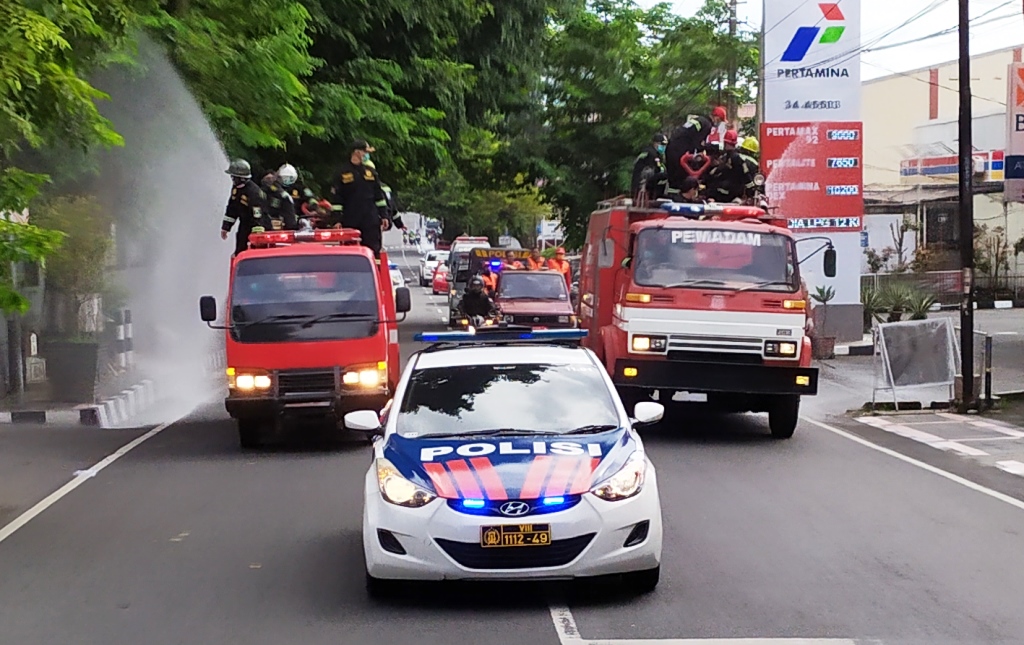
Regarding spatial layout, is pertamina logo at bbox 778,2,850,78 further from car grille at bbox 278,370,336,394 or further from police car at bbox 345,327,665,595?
police car at bbox 345,327,665,595

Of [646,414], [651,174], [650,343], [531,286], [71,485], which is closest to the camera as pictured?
[646,414]

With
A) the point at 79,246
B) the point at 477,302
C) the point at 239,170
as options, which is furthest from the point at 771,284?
the point at 79,246

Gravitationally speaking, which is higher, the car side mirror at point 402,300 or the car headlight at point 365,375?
the car side mirror at point 402,300

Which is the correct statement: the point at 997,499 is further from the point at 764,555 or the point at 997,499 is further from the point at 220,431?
the point at 220,431

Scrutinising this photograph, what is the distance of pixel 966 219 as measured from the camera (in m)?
19.3

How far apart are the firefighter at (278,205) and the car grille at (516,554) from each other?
1084 centimetres

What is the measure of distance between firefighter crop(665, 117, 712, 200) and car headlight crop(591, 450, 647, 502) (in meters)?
9.80

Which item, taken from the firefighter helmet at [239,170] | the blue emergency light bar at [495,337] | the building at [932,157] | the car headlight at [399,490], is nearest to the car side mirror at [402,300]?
the firefighter helmet at [239,170]

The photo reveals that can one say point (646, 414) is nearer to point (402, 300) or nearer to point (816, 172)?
point (402, 300)

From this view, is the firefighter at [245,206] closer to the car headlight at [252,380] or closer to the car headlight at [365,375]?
the car headlight at [252,380]

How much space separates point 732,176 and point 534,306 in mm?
11328

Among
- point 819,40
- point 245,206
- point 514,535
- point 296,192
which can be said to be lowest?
point 514,535

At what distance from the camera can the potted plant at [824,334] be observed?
1093 inches

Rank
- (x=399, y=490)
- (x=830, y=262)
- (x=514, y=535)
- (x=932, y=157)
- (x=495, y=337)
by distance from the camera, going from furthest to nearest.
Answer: (x=932, y=157)
(x=830, y=262)
(x=495, y=337)
(x=399, y=490)
(x=514, y=535)
